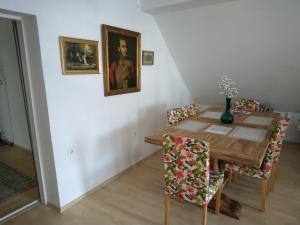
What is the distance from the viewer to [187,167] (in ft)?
5.47

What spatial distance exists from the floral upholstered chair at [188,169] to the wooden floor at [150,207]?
472 mm

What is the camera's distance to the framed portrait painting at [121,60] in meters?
2.50

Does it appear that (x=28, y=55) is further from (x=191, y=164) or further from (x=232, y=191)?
(x=232, y=191)

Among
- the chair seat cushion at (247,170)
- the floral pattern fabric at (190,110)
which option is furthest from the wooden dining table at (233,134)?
the chair seat cushion at (247,170)

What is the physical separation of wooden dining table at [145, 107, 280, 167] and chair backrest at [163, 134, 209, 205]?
229mm

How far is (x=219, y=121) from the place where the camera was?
265cm

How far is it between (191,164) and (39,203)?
71.7 inches

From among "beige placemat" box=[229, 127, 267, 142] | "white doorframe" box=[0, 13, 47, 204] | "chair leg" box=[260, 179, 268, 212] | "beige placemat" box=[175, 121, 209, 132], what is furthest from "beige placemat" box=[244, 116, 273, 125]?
"white doorframe" box=[0, 13, 47, 204]

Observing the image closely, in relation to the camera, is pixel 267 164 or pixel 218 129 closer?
pixel 267 164

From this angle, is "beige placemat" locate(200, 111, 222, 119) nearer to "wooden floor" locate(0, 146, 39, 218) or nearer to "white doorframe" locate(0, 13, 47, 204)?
"white doorframe" locate(0, 13, 47, 204)

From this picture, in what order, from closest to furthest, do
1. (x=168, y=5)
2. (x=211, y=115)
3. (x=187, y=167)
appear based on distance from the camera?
(x=187, y=167) < (x=168, y=5) < (x=211, y=115)

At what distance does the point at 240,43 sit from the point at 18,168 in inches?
146

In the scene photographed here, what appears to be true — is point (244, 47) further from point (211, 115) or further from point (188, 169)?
point (188, 169)

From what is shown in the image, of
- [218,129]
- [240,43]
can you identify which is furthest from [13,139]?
[240,43]
